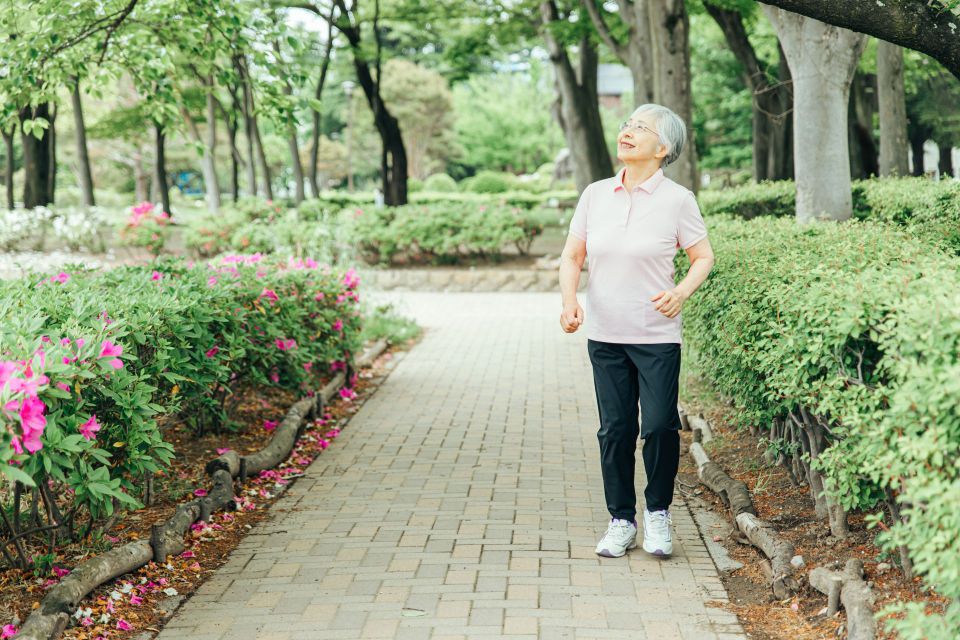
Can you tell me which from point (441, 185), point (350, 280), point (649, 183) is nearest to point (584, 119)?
point (350, 280)

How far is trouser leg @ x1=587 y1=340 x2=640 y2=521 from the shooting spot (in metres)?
4.56

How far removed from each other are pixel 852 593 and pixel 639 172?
6.26ft

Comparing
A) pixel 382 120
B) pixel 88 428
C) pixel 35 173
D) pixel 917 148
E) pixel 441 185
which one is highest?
pixel 382 120

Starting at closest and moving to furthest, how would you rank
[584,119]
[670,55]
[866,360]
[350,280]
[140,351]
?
[866,360] < [140,351] < [350,280] < [670,55] < [584,119]

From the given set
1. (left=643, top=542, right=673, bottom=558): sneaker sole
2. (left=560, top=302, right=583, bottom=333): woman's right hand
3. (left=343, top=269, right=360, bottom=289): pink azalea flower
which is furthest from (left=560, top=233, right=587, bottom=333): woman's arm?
(left=343, top=269, right=360, bottom=289): pink azalea flower

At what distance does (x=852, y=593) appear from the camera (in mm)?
3676

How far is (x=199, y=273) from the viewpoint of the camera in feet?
22.7

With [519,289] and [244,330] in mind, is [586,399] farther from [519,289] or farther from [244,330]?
[519,289]

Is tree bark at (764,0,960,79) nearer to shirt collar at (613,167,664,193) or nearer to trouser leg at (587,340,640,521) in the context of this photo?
shirt collar at (613,167,664,193)

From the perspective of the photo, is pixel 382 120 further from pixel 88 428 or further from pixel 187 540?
pixel 88 428

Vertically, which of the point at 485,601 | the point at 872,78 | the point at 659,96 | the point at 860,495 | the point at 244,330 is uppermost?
the point at 872,78

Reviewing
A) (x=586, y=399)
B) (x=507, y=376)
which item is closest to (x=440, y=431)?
(x=586, y=399)

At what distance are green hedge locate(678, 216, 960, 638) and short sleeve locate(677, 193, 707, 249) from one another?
0.42 m

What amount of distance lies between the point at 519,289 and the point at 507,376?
8198 mm
